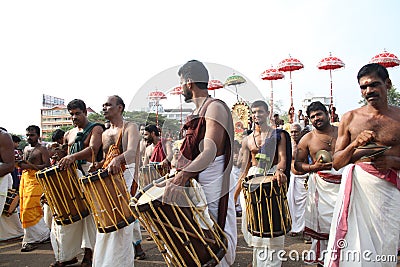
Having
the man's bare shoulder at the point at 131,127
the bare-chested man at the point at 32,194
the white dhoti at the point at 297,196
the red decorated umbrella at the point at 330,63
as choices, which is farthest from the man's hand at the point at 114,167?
the red decorated umbrella at the point at 330,63

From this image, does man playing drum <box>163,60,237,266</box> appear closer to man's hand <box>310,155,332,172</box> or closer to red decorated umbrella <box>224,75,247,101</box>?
red decorated umbrella <box>224,75,247,101</box>

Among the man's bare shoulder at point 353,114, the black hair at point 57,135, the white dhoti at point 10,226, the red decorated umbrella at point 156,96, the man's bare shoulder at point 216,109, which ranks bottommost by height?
the white dhoti at point 10,226

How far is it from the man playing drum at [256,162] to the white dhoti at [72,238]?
6.49 ft

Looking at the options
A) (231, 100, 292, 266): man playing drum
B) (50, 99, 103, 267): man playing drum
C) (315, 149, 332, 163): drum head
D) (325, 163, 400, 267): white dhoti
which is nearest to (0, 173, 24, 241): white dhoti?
(50, 99, 103, 267): man playing drum

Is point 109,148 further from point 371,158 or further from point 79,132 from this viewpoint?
point 371,158

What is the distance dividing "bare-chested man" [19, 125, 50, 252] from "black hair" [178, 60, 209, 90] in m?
4.54

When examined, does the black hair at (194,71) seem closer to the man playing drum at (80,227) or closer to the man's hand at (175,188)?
the man's hand at (175,188)

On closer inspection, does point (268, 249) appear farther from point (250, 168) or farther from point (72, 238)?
point (72, 238)

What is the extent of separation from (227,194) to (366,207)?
4.05 feet

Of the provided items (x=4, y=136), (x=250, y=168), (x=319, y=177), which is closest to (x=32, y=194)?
(x=4, y=136)

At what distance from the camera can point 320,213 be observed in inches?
180

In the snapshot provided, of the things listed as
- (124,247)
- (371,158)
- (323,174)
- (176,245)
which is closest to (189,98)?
(176,245)

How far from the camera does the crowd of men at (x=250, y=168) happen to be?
290cm

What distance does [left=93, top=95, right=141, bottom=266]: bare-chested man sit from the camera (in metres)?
4.02
